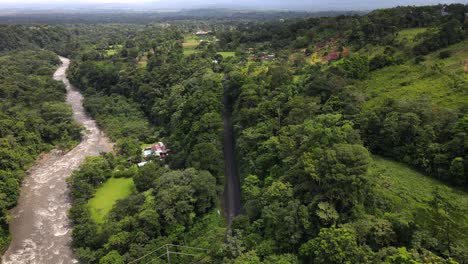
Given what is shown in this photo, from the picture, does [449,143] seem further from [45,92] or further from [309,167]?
[45,92]

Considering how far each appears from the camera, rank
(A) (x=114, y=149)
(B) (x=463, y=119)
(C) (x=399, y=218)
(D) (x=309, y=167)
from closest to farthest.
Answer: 1. (C) (x=399, y=218)
2. (D) (x=309, y=167)
3. (B) (x=463, y=119)
4. (A) (x=114, y=149)

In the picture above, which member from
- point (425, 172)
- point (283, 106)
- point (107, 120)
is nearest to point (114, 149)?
point (107, 120)

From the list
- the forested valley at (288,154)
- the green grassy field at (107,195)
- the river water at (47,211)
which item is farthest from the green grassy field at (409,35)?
the river water at (47,211)

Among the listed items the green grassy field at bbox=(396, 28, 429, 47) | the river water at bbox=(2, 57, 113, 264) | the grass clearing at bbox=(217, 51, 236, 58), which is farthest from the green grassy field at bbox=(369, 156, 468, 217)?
the grass clearing at bbox=(217, 51, 236, 58)

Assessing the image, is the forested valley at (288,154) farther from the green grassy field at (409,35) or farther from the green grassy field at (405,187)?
the green grassy field at (409,35)

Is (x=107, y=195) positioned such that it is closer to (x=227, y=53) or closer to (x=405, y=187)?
(x=405, y=187)

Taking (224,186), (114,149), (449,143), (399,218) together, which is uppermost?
(449,143)
